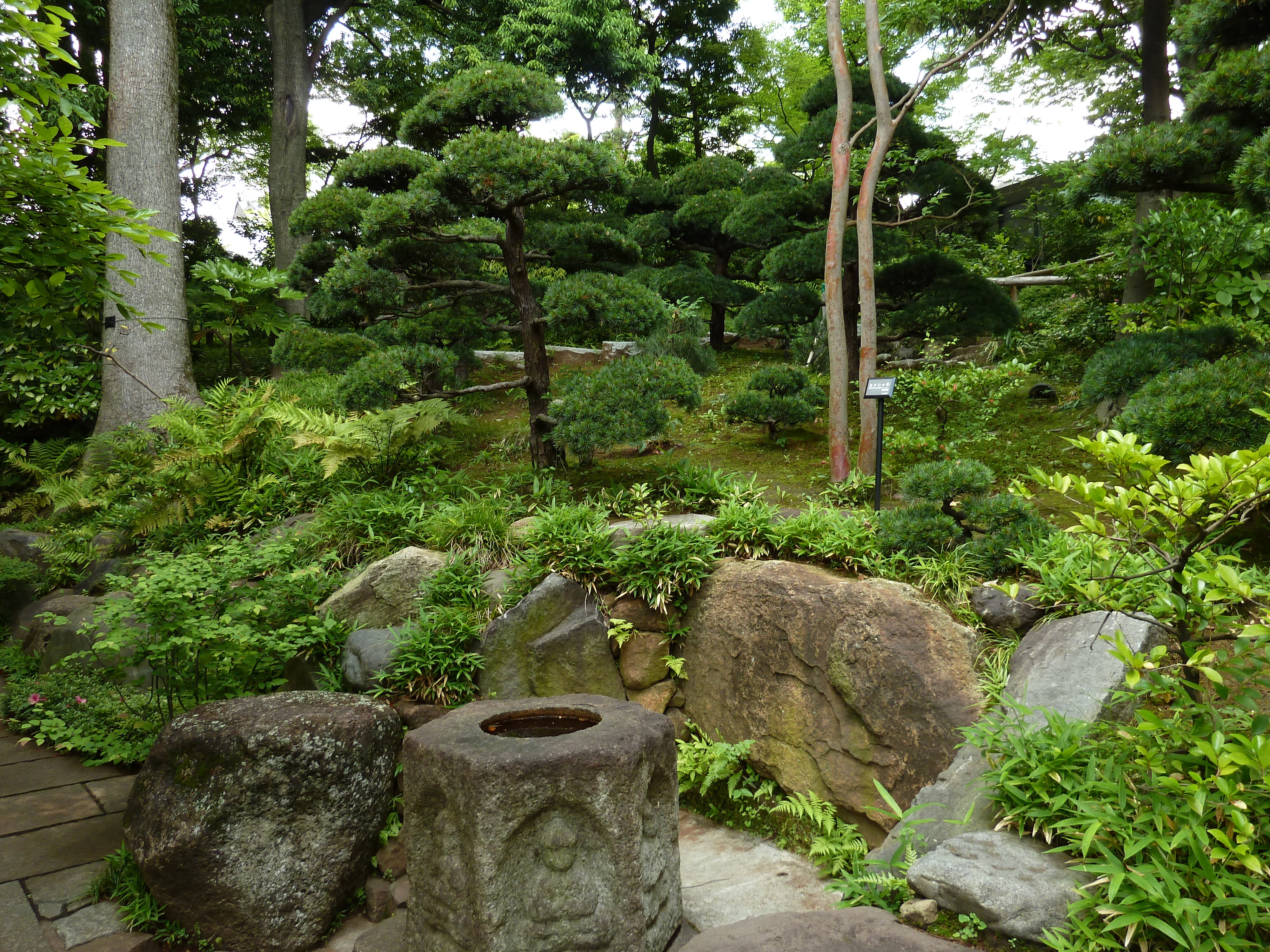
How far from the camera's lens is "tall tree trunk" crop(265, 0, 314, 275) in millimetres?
11719

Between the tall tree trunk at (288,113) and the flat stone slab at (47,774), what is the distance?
834cm

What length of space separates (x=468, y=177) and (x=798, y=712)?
4.13 m

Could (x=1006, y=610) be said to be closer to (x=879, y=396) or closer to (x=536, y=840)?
(x=879, y=396)

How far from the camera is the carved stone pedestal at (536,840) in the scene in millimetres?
2730

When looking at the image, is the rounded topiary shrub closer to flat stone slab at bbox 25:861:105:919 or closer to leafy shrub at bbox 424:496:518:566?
leafy shrub at bbox 424:496:518:566

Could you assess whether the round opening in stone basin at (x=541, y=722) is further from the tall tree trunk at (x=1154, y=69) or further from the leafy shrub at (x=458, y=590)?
the tall tree trunk at (x=1154, y=69)

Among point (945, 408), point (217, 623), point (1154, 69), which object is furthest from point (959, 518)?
point (1154, 69)

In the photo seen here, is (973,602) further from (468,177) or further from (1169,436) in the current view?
(468,177)

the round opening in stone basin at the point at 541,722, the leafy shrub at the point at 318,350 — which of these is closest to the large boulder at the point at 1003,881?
the round opening in stone basin at the point at 541,722

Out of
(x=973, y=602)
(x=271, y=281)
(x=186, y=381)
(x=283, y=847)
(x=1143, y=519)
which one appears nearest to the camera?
(x=1143, y=519)

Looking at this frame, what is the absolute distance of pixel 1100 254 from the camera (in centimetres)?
980

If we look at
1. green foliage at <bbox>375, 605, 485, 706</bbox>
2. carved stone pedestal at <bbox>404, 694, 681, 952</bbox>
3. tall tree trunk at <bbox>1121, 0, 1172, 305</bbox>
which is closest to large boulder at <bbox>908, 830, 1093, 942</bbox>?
carved stone pedestal at <bbox>404, 694, 681, 952</bbox>

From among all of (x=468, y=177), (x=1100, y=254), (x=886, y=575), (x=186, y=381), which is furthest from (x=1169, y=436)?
(x=186, y=381)

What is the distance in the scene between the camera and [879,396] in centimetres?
479
